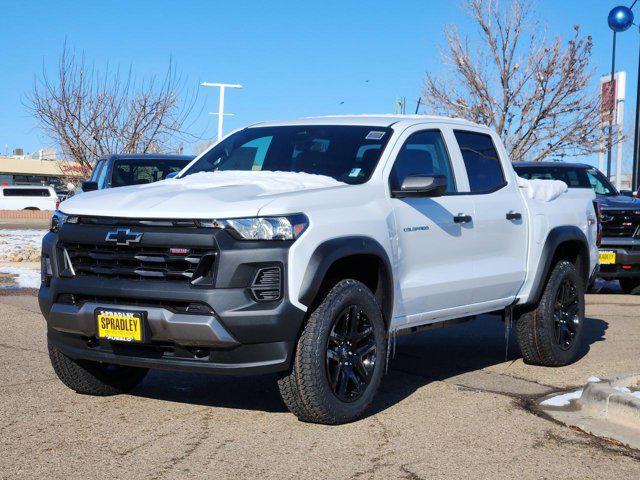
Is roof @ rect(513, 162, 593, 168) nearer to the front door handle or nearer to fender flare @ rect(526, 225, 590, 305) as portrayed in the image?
fender flare @ rect(526, 225, 590, 305)

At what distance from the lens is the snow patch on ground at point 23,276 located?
13633mm

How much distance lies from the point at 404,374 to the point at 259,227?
2.70 meters

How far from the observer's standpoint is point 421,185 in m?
6.24

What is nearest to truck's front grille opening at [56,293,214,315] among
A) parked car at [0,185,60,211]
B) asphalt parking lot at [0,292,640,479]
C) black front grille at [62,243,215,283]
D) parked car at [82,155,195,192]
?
black front grille at [62,243,215,283]

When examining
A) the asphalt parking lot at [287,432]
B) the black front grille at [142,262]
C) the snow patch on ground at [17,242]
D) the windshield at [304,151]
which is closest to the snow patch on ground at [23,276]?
the snow patch on ground at [17,242]

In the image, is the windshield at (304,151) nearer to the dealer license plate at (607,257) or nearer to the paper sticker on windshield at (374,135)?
the paper sticker on windshield at (374,135)

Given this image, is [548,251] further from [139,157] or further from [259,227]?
[139,157]

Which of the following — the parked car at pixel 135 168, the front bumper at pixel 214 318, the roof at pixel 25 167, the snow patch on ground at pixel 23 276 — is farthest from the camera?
the roof at pixel 25 167

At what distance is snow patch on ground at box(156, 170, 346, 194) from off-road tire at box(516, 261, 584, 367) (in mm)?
2487

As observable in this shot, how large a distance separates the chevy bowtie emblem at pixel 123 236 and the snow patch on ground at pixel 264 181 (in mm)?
736

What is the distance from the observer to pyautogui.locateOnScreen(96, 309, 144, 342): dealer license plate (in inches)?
214

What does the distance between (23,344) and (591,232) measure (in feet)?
16.7

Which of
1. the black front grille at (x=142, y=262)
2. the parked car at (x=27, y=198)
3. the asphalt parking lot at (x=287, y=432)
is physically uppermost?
the parked car at (x=27, y=198)

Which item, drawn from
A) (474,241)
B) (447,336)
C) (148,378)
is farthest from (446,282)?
(447,336)
